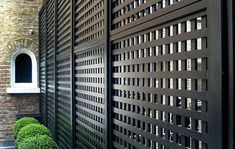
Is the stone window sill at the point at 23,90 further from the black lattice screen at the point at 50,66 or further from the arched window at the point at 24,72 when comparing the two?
the black lattice screen at the point at 50,66

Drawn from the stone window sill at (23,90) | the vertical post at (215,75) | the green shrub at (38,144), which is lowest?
the green shrub at (38,144)

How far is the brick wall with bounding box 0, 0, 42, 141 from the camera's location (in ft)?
A: 33.2

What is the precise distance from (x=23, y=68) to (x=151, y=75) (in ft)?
29.6

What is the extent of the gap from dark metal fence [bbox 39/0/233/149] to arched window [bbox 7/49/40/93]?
5.92 metres

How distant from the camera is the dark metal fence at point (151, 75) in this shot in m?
1.62

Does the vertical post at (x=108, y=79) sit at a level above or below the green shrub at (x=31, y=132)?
above

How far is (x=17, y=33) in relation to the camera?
1041 centimetres

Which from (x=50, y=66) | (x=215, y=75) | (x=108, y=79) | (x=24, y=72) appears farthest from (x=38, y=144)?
(x=24, y=72)

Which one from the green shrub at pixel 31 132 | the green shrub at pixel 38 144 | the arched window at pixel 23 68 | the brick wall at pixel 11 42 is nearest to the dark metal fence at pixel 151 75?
the green shrub at pixel 38 144

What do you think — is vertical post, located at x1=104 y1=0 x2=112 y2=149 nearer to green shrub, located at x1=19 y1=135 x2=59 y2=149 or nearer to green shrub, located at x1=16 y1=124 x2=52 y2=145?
green shrub, located at x1=19 y1=135 x2=59 y2=149

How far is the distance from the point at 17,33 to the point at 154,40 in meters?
8.77
